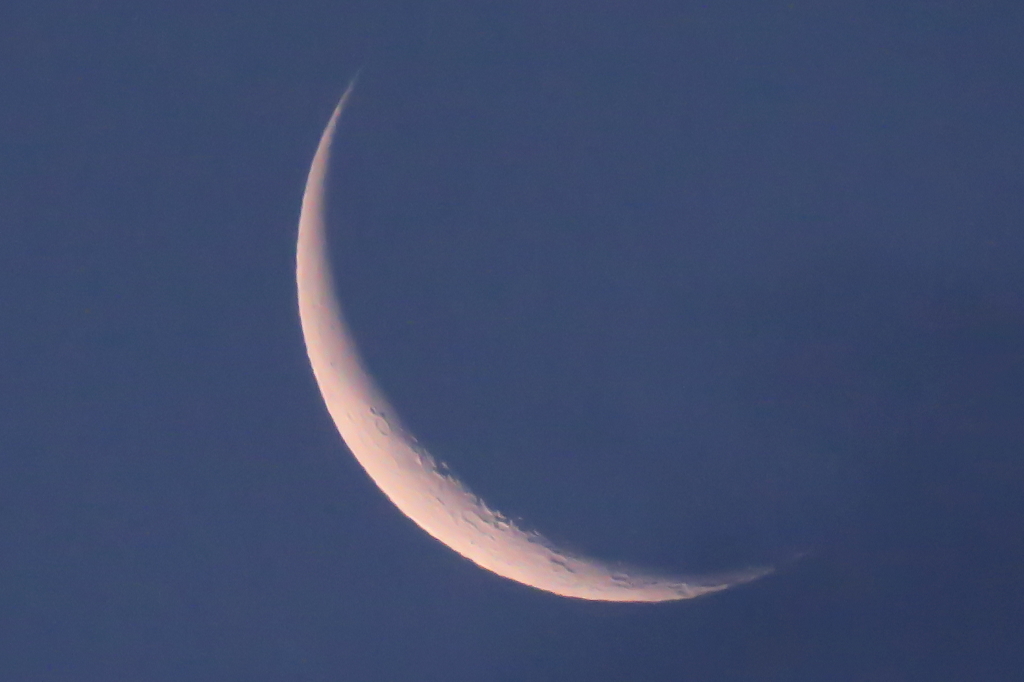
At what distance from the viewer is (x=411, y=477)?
205 cm

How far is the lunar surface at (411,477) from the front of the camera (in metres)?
2.01

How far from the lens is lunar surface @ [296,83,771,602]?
2008 mm

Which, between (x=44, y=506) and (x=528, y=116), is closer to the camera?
(x=528, y=116)

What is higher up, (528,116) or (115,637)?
(528,116)

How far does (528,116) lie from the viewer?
1.92m

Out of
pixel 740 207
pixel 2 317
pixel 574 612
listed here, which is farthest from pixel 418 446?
pixel 2 317

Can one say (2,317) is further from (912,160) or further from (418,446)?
(912,160)

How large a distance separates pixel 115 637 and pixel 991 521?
2807 millimetres

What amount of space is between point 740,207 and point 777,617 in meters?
1.28

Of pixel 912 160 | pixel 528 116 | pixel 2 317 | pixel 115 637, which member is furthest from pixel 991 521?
pixel 2 317

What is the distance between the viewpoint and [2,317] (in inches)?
84.6

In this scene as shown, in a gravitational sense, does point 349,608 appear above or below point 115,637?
above

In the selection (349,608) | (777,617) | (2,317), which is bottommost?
(349,608)

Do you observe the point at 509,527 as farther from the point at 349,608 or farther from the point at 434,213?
the point at 434,213
